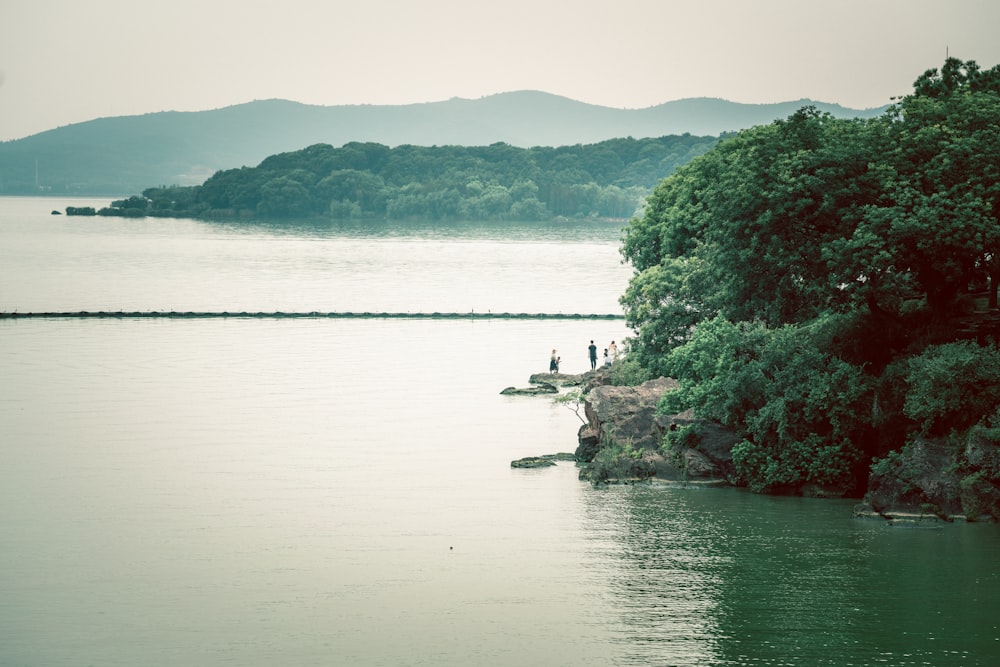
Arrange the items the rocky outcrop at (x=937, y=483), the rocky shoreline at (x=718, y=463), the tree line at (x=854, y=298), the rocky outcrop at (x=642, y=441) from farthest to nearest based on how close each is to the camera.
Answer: the rocky outcrop at (x=642, y=441) → the tree line at (x=854, y=298) → the rocky shoreline at (x=718, y=463) → the rocky outcrop at (x=937, y=483)

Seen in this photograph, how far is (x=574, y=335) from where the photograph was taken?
3829 inches

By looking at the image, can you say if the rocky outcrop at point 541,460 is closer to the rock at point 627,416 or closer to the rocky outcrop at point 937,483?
the rock at point 627,416

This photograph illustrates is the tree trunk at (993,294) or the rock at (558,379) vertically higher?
the tree trunk at (993,294)

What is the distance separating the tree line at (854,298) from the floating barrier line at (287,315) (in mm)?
56167

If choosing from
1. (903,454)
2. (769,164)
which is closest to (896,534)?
(903,454)

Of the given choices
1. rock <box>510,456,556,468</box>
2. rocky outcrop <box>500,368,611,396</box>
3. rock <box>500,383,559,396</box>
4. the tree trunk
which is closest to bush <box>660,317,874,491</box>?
the tree trunk

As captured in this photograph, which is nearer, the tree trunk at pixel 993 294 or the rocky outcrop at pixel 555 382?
the tree trunk at pixel 993 294

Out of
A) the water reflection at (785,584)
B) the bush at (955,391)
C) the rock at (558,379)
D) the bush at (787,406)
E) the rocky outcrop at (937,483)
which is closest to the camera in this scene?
the water reflection at (785,584)

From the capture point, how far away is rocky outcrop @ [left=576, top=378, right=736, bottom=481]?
48.4 metres

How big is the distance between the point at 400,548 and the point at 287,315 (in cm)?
7033

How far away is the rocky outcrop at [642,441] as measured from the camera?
48.4m

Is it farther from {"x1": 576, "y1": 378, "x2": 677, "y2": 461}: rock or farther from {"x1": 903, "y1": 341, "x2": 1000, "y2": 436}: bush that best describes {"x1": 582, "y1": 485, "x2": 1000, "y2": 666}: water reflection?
{"x1": 576, "y1": 378, "x2": 677, "y2": 461}: rock

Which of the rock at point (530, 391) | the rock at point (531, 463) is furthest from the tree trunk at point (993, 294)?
the rock at point (530, 391)

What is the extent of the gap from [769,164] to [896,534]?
17.0m
